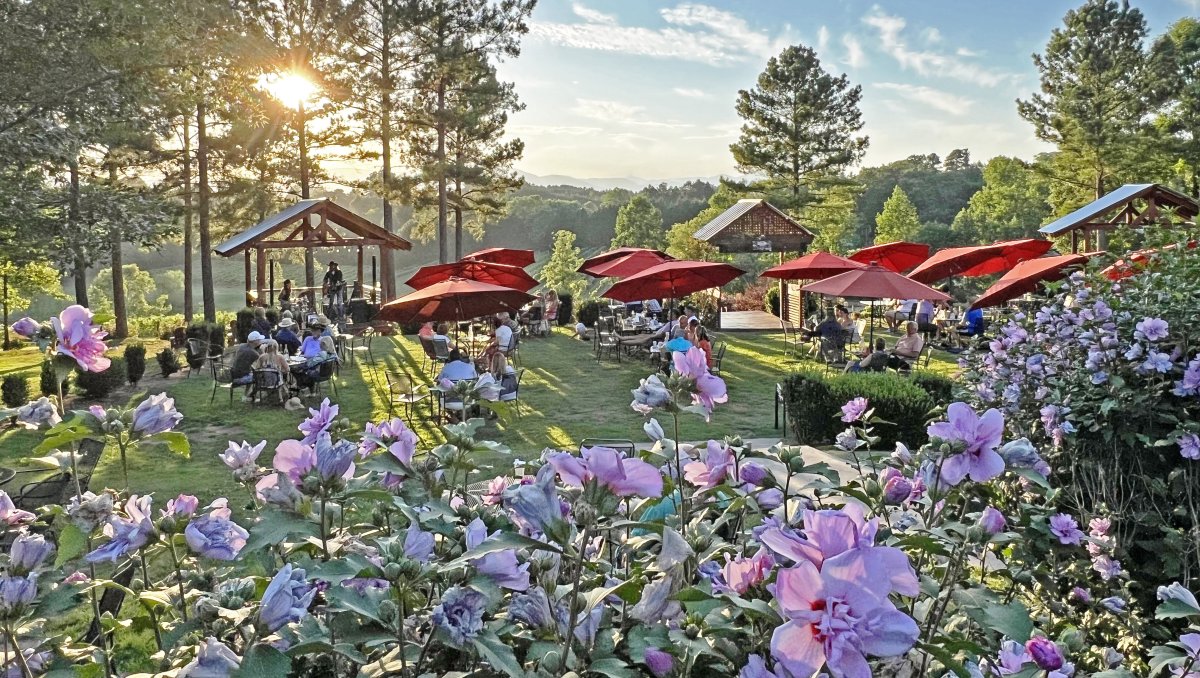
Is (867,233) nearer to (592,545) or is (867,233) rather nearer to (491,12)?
(491,12)

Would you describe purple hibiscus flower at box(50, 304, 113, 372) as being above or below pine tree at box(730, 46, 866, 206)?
below

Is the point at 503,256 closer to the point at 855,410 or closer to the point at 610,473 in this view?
the point at 855,410

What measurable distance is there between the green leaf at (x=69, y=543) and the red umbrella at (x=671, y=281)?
11.4 meters

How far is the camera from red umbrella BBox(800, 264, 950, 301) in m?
11.7

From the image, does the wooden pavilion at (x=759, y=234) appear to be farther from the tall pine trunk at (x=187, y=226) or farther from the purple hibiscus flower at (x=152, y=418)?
the purple hibiscus flower at (x=152, y=418)

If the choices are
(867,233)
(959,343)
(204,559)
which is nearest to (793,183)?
(959,343)

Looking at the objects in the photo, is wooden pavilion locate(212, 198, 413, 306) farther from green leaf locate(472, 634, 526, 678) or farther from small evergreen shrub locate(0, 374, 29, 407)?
green leaf locate(472, 634, 526, 678)

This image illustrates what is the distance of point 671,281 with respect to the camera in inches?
526

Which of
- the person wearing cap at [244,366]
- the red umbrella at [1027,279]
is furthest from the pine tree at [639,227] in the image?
the red umbrella at [1027,279]

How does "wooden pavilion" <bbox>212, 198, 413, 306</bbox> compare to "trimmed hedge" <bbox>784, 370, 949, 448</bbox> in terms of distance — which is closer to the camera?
"trimmed hedge" <bbox>784, 370, 949, 448</bbox>

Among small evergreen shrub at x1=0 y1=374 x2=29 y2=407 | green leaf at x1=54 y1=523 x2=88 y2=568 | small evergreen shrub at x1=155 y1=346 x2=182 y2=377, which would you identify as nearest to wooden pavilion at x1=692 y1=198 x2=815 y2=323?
small evergreen shrub at x1=155 y1=346 x2=182 y2=377

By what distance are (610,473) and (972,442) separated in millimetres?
675

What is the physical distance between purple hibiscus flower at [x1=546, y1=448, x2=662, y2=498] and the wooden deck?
2027cm

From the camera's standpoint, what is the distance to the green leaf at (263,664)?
0.94 m
